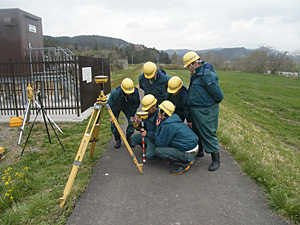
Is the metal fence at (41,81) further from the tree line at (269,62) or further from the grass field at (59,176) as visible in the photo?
the tree line at (269,62)

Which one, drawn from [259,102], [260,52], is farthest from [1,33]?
[260,52]

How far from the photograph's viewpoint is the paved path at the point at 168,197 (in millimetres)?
3225

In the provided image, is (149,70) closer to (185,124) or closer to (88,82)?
(185,124)

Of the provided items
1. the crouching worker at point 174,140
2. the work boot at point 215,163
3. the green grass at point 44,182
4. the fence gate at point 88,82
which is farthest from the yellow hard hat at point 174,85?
the fence gate at point 88,82

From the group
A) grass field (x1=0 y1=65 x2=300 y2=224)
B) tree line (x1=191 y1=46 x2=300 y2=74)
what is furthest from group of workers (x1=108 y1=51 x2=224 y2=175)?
tree line (x1=191 y1=46 x2=300 y2=74)

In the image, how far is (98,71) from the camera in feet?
39.0

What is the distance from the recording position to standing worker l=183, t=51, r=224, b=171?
4.38m

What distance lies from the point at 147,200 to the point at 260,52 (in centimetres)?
7108

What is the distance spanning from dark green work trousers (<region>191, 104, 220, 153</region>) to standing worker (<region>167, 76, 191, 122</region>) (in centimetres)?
50

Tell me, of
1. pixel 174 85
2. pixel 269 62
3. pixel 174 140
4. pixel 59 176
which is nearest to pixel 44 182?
pixel 59 176

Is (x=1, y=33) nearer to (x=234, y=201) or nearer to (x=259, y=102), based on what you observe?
(x=234, y=201)

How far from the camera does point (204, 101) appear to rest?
4461 mm

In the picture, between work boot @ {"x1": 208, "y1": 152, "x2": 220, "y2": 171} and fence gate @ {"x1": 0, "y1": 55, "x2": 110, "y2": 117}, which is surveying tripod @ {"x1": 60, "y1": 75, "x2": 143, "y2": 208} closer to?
work boot @ {"x1": 208, "y1": 152, "x2": 220, "y2": 171}

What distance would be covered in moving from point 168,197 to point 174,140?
113 cm
